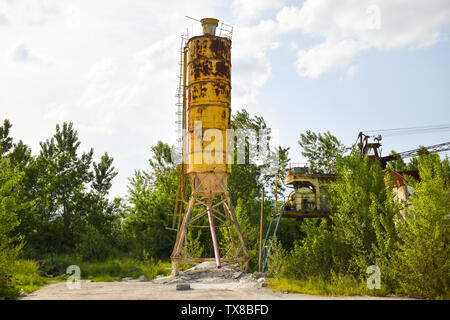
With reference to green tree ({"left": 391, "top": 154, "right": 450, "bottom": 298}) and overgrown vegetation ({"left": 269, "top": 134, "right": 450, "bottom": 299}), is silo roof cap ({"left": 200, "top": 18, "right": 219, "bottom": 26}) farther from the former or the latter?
green tree ({"left": 391, "top": 154, "right": 450, "bottom": 298})

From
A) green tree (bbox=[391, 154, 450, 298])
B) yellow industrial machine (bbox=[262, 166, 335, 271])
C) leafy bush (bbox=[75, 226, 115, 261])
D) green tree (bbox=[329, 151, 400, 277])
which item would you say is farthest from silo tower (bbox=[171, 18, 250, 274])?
leafy bush (bbox=[75, 226, 115, 261])

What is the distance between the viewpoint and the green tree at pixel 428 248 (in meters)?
14.0

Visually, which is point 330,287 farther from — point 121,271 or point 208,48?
point 121,271

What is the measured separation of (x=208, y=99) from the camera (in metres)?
22.3

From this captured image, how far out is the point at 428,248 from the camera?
1437 centimetres

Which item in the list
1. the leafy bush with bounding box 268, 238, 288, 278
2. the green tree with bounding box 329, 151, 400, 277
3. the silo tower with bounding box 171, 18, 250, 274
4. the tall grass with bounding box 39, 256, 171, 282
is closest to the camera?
the green tree with bounding box 329, 151, 400, 277

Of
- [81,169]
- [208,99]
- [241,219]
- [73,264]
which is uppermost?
[208,99]

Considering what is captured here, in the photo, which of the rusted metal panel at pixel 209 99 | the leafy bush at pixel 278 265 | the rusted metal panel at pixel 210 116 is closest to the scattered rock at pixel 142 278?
the rusted metal panel at pixel 209 99

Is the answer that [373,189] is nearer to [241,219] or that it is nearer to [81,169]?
[241,219]

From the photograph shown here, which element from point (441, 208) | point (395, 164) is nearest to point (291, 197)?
point (441, 208)

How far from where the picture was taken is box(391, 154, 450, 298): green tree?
46.0ft

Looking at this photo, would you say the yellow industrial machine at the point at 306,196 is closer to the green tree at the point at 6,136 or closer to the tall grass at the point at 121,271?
the tall grass at the point at 121,271

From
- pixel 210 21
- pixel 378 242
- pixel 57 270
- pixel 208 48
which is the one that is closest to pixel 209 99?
pixel 208 48
